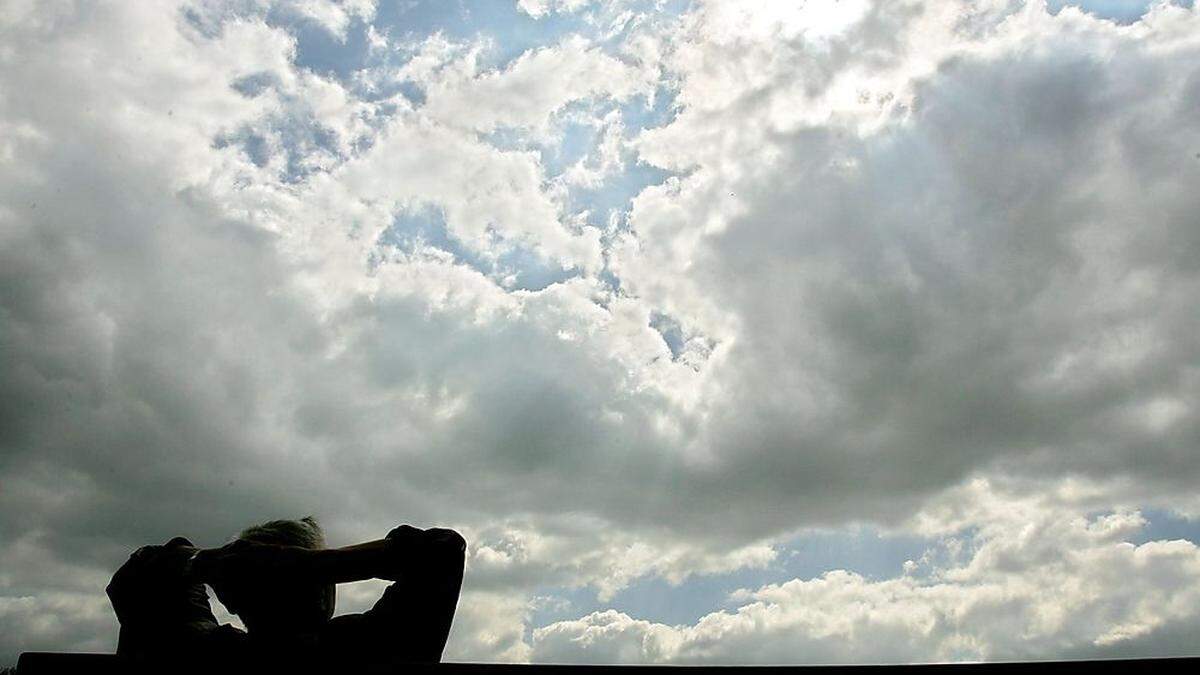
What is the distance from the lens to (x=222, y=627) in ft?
14.5

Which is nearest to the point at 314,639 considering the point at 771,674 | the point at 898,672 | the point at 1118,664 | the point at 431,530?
the point at 431,530

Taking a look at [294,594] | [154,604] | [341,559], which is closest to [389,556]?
[341,559]

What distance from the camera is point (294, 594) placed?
4328 millimetres

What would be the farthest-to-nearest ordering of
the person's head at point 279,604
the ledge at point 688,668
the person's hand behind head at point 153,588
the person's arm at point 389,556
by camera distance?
the person's hand behind head at point 153,588
the person's head at point 279,604
the person's arm at point 389,556
the ledge at point 688,668

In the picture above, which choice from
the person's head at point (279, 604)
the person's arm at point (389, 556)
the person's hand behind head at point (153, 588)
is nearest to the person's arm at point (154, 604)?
the person's hand behind head at point (153, 588)

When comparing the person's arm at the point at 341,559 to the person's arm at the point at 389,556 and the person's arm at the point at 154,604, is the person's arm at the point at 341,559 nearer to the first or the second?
the person's arm at the point at 389,556

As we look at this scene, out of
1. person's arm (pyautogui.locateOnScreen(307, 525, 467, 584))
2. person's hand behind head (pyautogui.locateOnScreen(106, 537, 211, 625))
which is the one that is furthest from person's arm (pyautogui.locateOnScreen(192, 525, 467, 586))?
person's hand behind head (pyautogui.locateOnScreen(106, 537, 211, 625))

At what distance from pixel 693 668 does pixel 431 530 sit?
4.60ft

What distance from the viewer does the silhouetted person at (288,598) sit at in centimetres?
406

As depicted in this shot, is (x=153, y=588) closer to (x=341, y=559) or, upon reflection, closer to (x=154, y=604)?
(x=154, y=604)

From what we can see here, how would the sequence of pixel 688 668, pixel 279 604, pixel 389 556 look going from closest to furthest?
pixel 688 668, pixel 389 556, pixel 279 604

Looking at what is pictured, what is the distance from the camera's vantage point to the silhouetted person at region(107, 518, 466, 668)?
406 centimetres

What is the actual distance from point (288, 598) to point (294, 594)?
33 mm

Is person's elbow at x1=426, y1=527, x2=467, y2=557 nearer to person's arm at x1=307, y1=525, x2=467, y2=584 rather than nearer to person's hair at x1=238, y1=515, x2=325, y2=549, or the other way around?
person's arm at x1=307, y1=525, x2=467, y2=584
